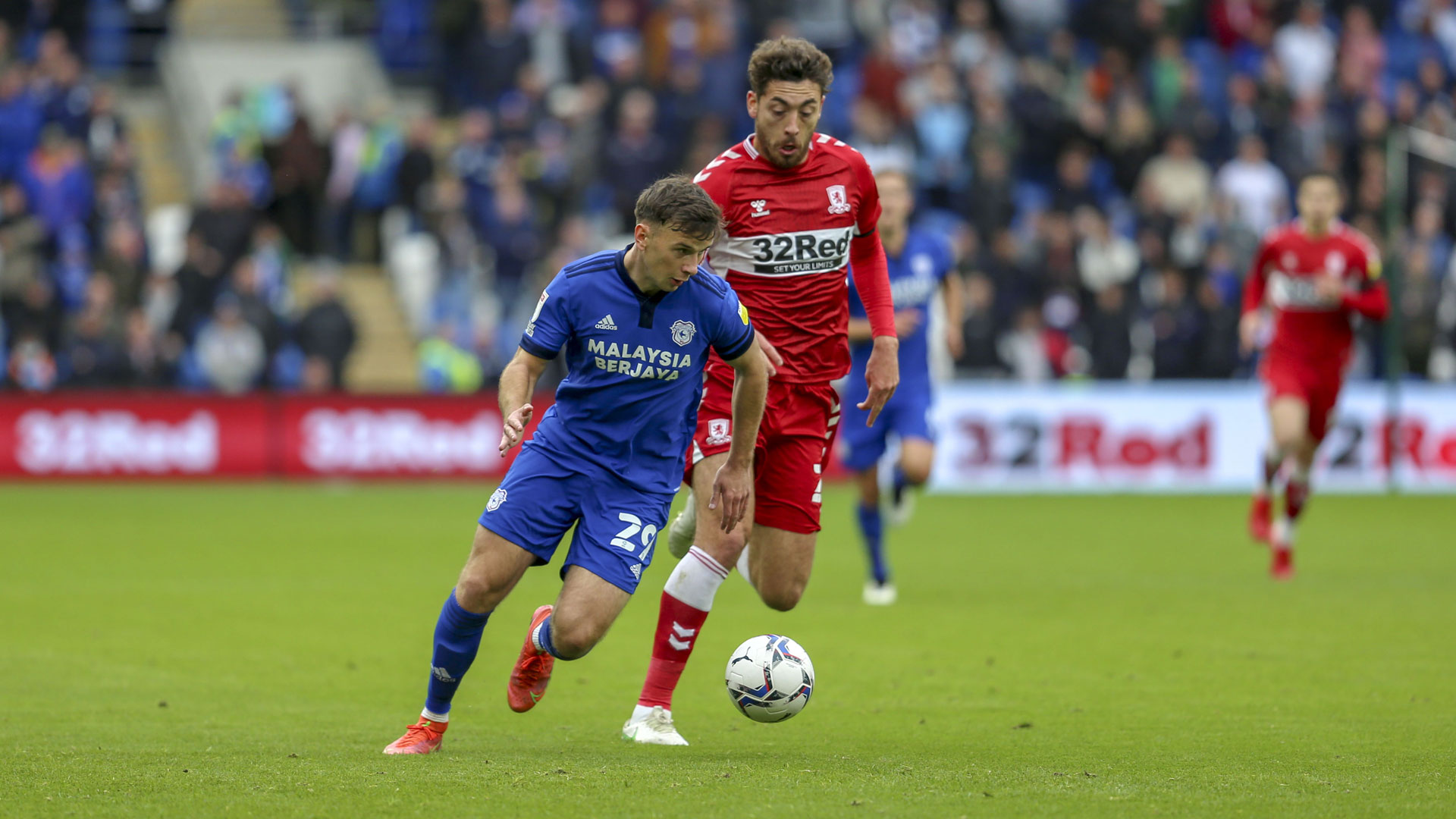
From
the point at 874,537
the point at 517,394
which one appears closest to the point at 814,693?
the point at 517,394

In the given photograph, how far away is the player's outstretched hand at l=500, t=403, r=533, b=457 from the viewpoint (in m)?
5.98

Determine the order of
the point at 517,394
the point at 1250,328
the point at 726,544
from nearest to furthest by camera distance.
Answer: the point at 517,394 < the point at 726,544 < the point at 1250,328

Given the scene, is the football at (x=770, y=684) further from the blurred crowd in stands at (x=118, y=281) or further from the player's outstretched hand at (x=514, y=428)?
the blurred crowd in stands at (x=118, y=281)

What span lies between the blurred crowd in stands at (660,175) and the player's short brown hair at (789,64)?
14190 millimetres

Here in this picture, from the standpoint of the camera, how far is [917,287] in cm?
1217

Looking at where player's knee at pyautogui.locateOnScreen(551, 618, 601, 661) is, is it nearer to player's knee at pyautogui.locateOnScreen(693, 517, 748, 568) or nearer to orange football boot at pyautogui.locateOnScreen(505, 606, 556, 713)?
orange football boot at pyautogui.locateOnScreen(505, 606, 556, 713)

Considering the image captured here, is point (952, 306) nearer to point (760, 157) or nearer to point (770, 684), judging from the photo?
point (760, 157)

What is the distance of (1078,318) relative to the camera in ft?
73.6

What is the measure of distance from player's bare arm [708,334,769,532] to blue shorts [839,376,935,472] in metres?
5.09

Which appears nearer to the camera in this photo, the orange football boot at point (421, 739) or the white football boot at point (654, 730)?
the orange football boot at point (421, 739)

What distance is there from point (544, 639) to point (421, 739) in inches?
22.9

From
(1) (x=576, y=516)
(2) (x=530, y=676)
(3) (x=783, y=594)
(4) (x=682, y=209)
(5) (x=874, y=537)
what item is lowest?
(5) (x=874, y=537)

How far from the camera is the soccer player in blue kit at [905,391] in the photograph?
39.4ft

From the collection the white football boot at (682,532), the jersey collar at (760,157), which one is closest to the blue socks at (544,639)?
the white football boot at (682,532)
